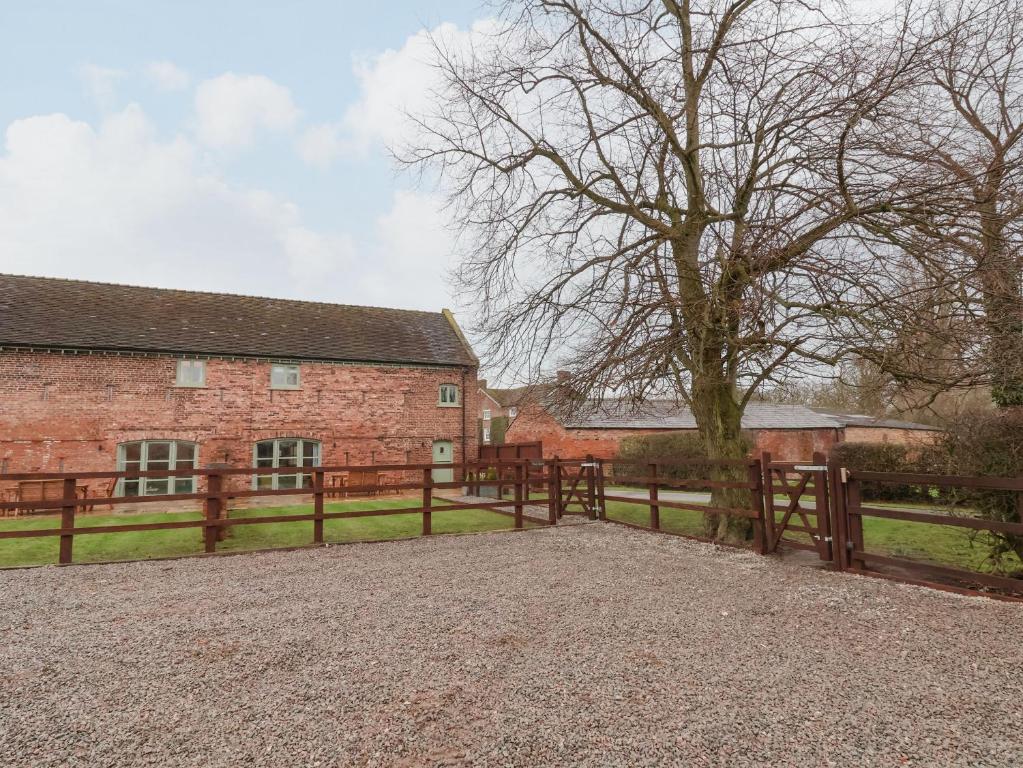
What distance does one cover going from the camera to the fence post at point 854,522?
22.9ft

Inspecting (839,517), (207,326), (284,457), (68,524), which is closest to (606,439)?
(284,457)

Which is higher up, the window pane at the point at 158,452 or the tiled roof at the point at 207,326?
the tiled roof at the point at 207,326

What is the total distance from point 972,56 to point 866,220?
2.21 metres

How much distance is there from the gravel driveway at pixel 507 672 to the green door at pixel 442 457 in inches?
565

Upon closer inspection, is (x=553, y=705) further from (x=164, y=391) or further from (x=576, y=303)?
(x=164, y=391)

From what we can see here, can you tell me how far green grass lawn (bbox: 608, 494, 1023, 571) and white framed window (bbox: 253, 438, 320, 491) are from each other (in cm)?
1097

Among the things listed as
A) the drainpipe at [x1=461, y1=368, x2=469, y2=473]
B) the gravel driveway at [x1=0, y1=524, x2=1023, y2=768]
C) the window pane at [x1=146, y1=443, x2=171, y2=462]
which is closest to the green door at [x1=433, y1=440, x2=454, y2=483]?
the drainpipe at [x1=461, y1=368, x2=469, y2=473]

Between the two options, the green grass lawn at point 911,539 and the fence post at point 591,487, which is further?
→ the fence post at point 591,487

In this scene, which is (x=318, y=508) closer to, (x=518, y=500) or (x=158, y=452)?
(x=518, y=500)

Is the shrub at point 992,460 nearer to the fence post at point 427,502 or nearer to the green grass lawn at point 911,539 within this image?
the green grass lawn at point 911,539

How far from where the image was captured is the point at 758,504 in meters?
8.24

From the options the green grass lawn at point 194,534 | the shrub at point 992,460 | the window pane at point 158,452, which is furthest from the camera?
the window pane at point 158,452

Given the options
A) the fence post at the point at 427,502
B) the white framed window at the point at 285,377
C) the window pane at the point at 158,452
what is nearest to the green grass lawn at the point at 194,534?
the fence post at the point at 427,502

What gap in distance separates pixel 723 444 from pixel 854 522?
Result: 2.70 m
